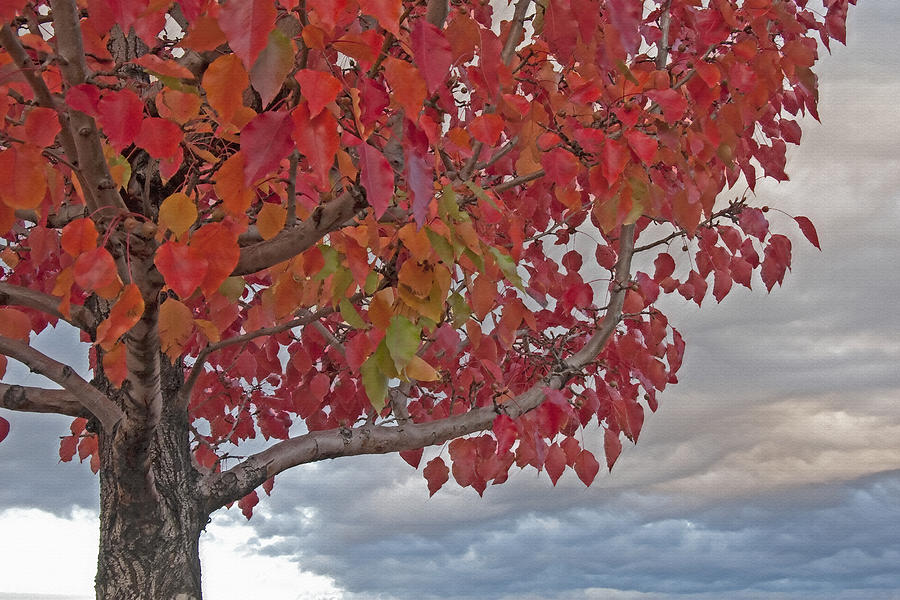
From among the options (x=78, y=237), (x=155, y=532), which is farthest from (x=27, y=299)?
(x=78, y=237)

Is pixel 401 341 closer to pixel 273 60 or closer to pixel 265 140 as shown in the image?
Answer: pixel 265 140

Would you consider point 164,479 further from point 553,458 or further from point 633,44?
point 633,44

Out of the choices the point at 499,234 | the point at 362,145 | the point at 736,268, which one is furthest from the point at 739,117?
the point at 362,145

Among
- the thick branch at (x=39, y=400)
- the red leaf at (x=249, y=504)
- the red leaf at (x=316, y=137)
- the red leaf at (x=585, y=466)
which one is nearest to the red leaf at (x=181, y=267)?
the red leaf at (x=316, y=137)

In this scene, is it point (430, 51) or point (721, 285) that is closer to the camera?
point (430, 51)

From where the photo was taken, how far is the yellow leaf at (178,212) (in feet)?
8.95

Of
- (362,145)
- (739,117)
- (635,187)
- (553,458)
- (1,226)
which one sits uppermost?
(739,117)

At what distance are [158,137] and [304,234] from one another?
637 millimetres

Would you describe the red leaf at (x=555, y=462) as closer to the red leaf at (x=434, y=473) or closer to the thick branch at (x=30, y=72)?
the red leaf at (x=434, y=473)

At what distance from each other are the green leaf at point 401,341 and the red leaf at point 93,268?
3.14 ft

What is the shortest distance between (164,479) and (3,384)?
100 centimetres

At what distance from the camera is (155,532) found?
14.8 ft

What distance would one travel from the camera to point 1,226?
9.10 ft

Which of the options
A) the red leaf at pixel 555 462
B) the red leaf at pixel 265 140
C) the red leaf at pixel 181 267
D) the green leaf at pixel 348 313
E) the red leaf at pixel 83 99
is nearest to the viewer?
the red leaf at pixel 265 140
